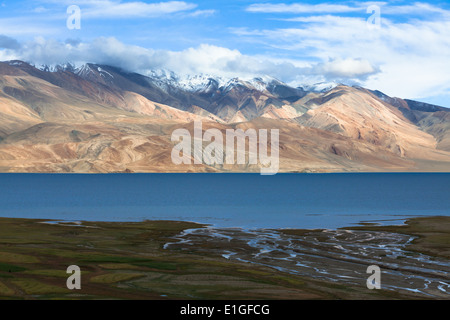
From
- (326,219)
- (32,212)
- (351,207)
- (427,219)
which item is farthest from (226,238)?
(351,207)

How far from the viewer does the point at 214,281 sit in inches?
1592

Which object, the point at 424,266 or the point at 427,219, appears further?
the point at 427,219

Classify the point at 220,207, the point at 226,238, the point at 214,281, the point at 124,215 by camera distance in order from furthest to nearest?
the point at 220,207 → the point at 124,215 → the point at 226,238 → the point at 214,281

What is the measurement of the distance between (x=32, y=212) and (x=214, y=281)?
2918 inches

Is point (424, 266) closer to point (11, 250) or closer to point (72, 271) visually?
point (72, 271)

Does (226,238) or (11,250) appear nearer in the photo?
(11,250)
